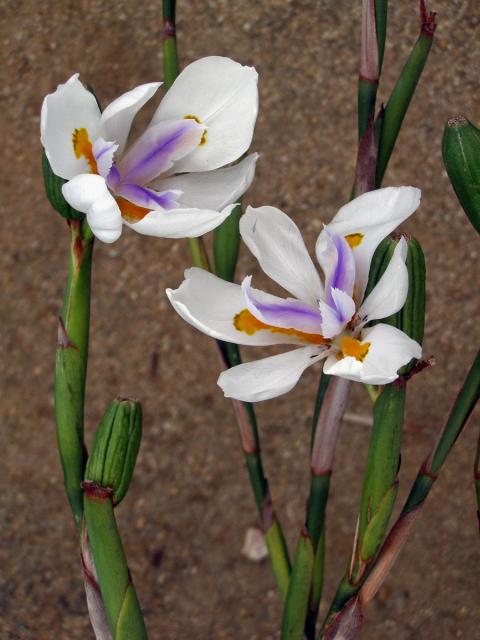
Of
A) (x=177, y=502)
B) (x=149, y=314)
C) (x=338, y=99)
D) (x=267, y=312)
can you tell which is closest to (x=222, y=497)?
(x=177, y=502)

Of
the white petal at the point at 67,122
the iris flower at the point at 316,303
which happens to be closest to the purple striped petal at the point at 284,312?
the iris flower at the point at 316,303

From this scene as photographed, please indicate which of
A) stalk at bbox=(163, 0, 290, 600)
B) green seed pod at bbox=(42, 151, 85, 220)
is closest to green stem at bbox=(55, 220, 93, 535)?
green seed pod at bbox=(42, 151, 85, 220)

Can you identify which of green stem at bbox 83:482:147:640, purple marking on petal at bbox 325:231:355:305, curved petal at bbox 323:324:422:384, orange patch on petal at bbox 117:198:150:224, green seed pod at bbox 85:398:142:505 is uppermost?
orange patch on petal at bbox 117:198:150:224

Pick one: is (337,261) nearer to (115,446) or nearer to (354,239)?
(354,239)

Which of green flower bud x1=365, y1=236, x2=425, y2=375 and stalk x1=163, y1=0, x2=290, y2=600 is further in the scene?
stalk x1=163, y1=0, x2=290, y2=600

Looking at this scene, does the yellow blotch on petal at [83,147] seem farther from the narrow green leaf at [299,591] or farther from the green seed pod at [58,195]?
the narrow green leaf at [299,591]

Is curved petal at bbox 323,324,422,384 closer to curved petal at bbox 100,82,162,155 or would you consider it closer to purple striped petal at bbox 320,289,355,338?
purple striped petal at bbox 320,289,355,338
